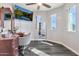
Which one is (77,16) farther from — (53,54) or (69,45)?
(53,54)

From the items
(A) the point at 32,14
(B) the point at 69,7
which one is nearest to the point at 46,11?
(A) the point at 32,14

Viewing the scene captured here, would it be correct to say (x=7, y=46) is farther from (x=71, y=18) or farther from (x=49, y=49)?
(x=71, y=18)

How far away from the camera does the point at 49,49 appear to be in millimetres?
3967

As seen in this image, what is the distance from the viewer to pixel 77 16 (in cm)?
430

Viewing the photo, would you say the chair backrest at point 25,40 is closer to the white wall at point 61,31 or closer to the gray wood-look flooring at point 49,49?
the gray wood-look flooring at point 49,49

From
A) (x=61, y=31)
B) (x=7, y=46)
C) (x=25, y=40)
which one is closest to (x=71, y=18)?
(x=61, y=31)

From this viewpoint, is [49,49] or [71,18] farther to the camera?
[71,18]

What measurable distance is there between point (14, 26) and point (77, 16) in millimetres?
1838

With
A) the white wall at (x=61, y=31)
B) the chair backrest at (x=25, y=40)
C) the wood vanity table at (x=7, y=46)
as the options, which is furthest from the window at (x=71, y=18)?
the wood vanity table at (x=7, y=46)

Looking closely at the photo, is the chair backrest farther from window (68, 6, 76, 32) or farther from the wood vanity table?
window (68, 6, 76, 32)

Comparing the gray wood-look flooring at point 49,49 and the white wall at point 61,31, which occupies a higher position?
the white wall at point 61,31

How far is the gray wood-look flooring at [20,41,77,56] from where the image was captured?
3809mm

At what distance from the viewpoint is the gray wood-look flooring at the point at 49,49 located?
3.81 m

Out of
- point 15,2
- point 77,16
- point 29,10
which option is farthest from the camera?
point 77,16
